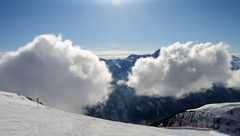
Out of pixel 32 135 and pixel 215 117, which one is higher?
pixel 215 117

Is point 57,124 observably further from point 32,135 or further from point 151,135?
point 151,135

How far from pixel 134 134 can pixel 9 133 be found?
8395mm

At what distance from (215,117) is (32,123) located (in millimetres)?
57412

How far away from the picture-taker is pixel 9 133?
13883mm

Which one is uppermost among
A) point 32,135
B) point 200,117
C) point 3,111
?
point 200,117

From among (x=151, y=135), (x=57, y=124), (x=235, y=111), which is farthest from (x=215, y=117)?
(x=57, y=124)

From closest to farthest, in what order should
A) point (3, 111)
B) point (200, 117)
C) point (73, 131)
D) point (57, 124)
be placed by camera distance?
point (73, 131)
point (57, 124)
point (3, 111)
point (200, 117)

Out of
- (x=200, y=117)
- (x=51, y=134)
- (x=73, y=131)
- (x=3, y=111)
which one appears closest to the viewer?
(x=51, y=134)

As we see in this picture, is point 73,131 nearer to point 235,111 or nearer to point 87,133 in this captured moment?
point 87,133

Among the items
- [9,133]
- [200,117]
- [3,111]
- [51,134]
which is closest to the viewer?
[9,133]

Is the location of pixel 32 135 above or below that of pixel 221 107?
below

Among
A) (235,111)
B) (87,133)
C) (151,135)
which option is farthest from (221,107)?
(87,133)

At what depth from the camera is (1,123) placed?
15.7 m

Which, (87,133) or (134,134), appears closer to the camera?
(87,133)
